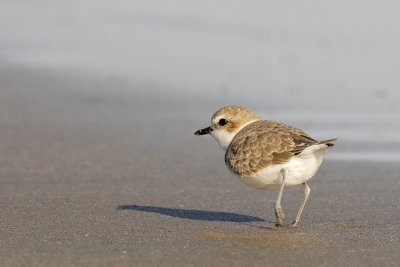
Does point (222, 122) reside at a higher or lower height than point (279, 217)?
higher

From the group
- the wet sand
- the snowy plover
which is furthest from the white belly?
the wet sand

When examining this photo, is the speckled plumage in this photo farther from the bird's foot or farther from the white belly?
the bird's foot

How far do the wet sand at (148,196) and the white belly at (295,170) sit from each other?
1.19ft

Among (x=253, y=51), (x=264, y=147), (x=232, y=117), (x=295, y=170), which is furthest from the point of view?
(x=253, y=51)

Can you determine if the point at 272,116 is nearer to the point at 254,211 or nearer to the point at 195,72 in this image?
the point at 195,72

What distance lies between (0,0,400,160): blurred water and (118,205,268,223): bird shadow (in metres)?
2.81

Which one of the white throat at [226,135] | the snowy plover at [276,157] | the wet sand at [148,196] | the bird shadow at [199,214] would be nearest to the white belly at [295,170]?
the snowy plover at [276,157]

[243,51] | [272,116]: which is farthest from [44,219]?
[243,51]

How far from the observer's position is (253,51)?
15398 mm

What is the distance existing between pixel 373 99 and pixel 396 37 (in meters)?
4.03

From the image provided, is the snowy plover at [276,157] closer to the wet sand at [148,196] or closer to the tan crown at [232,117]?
the tan crown at [232,117]

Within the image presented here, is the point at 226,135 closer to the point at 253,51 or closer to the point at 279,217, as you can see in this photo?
the point at 279,217

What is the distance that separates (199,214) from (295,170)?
1.06 m

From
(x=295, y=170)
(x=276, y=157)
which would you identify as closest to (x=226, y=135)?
(x=276, y=157)
